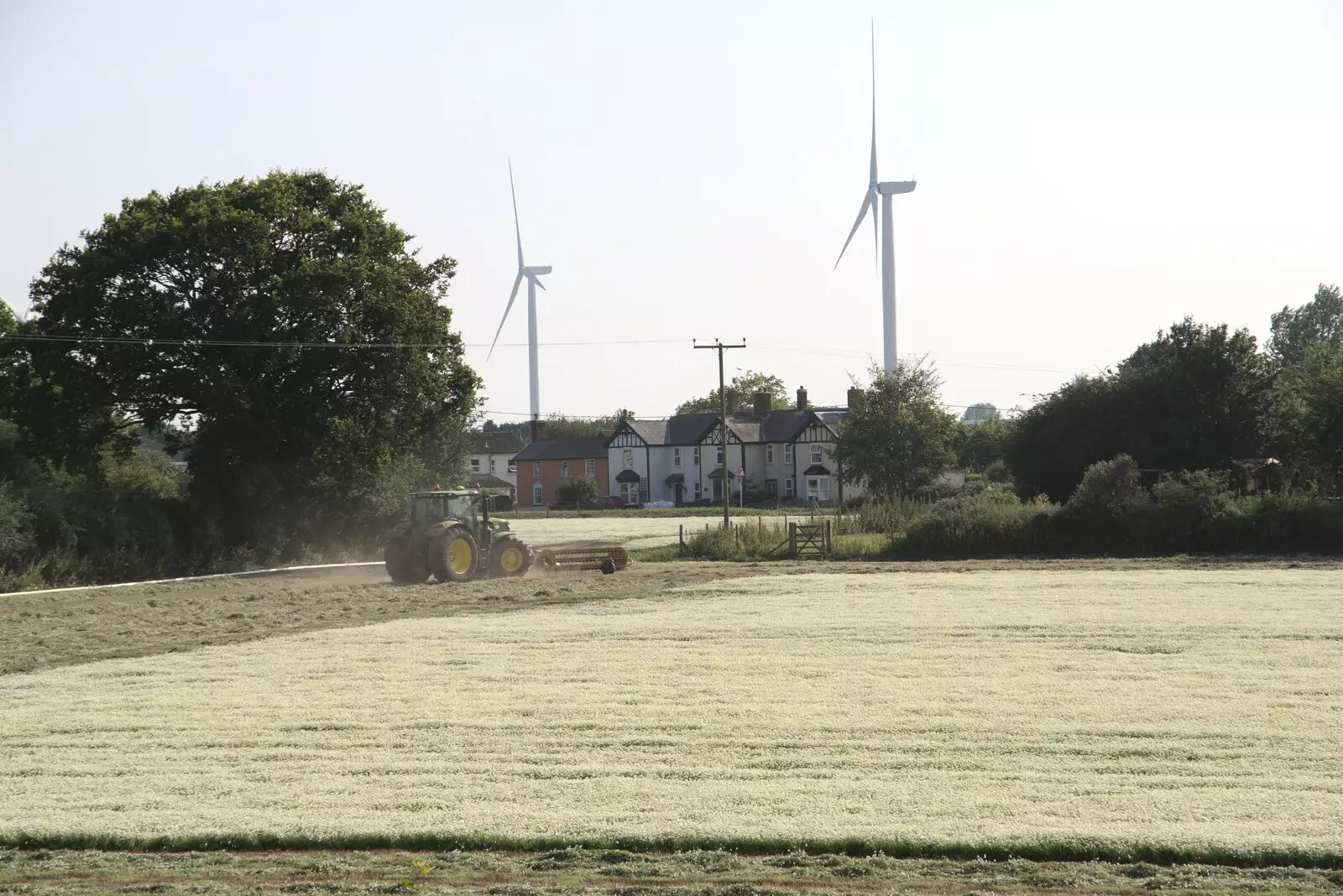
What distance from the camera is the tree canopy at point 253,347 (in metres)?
32.9

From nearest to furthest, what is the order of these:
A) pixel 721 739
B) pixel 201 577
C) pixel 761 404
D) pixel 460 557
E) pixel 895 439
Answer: pixel 721 739 → pixel 460 557 → pixel 201 577 → pixel 895 439 → pixel 761 404

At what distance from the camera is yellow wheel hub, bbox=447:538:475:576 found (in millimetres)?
29422

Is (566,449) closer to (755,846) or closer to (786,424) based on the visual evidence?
(786,424)

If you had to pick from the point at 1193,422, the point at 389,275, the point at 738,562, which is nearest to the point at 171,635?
the point at 389,275

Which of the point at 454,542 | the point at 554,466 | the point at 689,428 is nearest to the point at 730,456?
the point at 689,428

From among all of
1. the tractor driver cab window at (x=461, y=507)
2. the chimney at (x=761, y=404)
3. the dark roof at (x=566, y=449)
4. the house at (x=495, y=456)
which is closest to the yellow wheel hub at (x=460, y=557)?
the tractor driver cab window at (x=461, y=507)

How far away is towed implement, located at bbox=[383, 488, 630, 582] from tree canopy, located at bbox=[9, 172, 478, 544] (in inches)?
247

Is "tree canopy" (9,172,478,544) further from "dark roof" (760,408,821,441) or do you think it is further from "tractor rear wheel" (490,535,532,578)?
"dark roof" (760,408,821,441)

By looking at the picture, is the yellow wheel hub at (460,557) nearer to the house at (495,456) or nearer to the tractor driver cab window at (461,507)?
the tractor driver cab window at (461,507)

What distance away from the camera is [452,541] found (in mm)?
29266

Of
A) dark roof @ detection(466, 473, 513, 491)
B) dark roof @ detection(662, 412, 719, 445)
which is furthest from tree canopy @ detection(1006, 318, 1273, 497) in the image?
dark roof @ detection(466, 473, 513, 491)

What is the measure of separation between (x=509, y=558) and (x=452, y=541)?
2.53m

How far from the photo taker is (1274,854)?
26.3ft

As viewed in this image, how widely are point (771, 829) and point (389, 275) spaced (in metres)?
29.3
